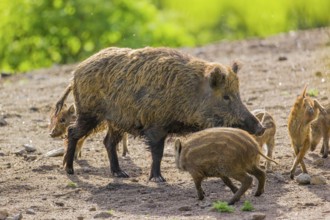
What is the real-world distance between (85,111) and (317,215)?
3765mm

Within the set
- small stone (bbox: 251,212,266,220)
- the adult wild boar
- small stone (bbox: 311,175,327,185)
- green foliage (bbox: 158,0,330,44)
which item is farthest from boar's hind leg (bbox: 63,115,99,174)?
green foliage (bbox: 158,0,330,44)

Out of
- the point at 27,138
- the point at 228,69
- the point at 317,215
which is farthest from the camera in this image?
the point at 27,138

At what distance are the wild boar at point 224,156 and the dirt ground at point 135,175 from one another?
0.90 ft

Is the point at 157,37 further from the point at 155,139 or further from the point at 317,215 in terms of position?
the point at 317,215

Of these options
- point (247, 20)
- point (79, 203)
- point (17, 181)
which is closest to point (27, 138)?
point (17, 181)

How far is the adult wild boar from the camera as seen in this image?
1259 cm

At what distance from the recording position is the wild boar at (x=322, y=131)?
1329cm

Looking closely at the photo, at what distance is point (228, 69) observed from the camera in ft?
41.4

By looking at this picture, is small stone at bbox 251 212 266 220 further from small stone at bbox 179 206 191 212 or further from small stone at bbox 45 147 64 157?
small stone at bbox 45 147 64 157

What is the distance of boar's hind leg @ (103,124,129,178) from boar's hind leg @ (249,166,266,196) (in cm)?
211

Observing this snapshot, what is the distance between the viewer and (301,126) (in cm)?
1244

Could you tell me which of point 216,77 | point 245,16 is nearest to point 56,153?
point 216,77

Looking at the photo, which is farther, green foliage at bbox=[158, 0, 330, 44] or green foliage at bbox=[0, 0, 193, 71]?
green foliage at bbox=[158, 0, 330, 44]

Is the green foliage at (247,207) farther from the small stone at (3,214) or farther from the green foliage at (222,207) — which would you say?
the small stone at (3,214)
